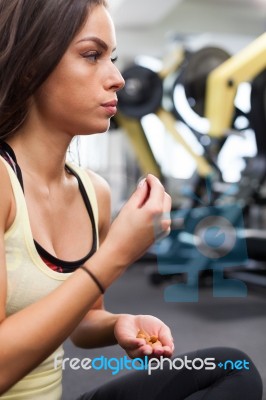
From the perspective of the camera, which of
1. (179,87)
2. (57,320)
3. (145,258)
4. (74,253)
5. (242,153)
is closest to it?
(57,320)

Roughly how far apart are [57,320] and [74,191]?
262mm

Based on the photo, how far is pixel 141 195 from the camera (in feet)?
1.73

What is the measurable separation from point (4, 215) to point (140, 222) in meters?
0.16

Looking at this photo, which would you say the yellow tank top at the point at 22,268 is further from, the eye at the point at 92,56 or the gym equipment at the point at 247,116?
the gym equipment at the point at 247,116

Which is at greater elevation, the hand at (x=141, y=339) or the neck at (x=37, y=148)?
the neck at (x=37, y=148)

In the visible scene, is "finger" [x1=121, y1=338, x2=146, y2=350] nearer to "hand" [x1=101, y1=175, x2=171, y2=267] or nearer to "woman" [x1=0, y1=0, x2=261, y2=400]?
"woman" [x1=0, y1=0, x2=261, y2=400]

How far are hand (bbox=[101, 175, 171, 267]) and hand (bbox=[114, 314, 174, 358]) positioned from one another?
0.12 meters

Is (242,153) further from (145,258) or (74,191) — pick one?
(74,191)

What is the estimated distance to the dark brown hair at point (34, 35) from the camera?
1.92 feet

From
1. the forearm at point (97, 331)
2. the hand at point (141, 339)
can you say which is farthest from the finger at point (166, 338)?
the forearm at point (97, 331)

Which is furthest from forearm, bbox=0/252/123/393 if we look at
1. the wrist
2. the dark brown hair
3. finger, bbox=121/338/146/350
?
the dark brown hair

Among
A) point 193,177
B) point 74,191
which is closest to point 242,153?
point 193,177

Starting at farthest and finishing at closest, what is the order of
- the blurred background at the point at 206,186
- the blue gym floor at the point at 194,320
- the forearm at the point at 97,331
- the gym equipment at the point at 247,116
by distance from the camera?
the gym equipment at the point at 247,116 < the blurred background at the point at 206,186 < the blue gym floor at the point at 194,320 < the forearm at the point at 97,331

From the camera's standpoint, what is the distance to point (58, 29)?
58 cm
